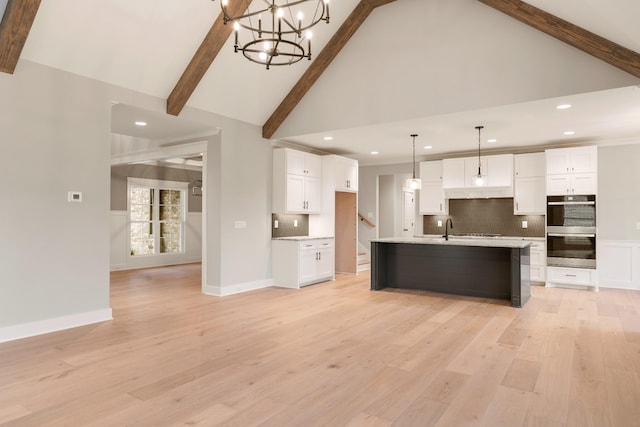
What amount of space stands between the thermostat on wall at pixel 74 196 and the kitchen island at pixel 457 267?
4169mm

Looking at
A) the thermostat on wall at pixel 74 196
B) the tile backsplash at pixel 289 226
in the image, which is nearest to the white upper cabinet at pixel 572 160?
the tile backsplash at pixel 289 226

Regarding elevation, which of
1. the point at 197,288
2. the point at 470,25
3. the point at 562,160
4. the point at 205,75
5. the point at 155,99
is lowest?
the point at 197,288

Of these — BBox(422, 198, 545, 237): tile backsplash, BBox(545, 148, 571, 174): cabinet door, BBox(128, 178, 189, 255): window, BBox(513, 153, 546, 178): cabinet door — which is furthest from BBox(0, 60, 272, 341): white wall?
BBox(545, 148, 571, 174): cabinet door

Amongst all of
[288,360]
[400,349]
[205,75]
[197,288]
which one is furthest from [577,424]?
[197,288]

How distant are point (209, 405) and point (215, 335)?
5.13ft

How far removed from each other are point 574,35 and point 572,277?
415cm

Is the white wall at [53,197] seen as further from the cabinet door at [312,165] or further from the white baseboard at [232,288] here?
the cabinet door at [312,165]

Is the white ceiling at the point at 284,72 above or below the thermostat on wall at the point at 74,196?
above

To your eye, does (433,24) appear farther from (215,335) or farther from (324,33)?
(215,335)

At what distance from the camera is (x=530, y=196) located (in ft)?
24.3

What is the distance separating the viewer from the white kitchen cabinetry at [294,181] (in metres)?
6.93

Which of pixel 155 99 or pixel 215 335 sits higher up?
pixel 155 99

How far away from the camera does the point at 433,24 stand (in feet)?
17.8

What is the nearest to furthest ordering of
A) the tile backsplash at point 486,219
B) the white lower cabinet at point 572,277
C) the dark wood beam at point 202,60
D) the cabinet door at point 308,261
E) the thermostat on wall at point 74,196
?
the thermostat on wall at point 74,196 → the dark wood beam at point 202,60 → the white lower cabinet at point 572,277 → the cabinet door at point 308,261 → the tile backsplash at point 486,219
